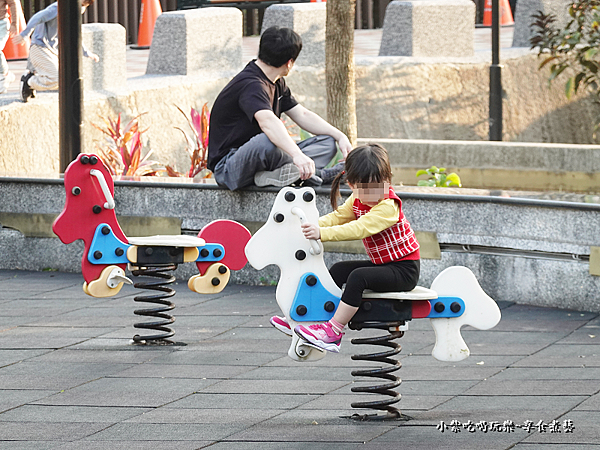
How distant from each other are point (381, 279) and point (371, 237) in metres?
0.20

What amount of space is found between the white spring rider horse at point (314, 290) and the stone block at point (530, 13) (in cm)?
1099

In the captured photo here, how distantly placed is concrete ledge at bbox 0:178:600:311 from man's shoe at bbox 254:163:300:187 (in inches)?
4.0

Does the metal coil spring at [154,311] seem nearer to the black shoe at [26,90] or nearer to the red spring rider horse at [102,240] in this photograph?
the red spring rider horse at [102,240]

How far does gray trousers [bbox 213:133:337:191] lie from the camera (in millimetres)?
7320

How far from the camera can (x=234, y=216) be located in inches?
313

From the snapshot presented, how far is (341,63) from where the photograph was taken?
9383 mm

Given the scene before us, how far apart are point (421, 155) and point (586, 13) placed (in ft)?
16.0

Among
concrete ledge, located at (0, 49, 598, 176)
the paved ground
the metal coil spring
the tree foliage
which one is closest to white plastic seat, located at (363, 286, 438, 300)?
the paved ground

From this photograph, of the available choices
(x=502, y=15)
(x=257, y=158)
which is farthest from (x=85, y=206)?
(x=502, y=15)

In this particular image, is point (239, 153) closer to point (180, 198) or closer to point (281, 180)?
point (281, 180)

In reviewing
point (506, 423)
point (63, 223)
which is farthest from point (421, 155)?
point (506, 423)

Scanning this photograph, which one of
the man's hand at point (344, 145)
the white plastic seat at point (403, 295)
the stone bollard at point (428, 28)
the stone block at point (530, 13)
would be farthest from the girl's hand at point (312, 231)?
the stone block at point (530, 13)

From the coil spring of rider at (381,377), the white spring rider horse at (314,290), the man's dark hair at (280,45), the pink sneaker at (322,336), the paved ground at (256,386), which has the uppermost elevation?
the man's dark hair at (280,45)

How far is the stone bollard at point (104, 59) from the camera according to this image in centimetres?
1134
